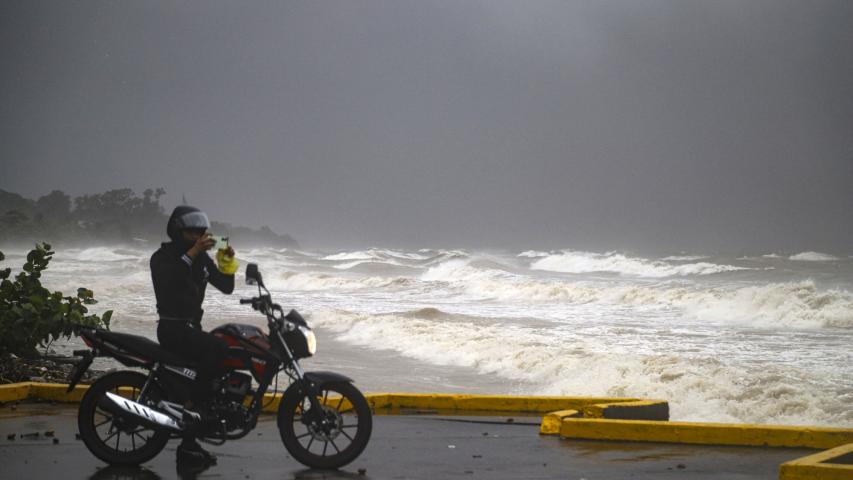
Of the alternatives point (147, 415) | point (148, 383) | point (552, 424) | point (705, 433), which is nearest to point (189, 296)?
point (148, 383)

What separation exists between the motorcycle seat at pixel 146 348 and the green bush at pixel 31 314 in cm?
442

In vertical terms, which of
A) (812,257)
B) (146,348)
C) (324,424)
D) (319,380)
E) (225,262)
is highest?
(812,257)

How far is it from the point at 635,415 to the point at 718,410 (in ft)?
18.1

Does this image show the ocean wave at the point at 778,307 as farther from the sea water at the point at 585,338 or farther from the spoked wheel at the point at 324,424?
the spoked wheel at the point at 324,424

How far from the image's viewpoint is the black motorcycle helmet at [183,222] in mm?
5676

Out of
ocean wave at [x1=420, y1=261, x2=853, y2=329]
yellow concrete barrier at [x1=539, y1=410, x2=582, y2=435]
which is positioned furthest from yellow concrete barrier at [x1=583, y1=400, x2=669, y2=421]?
ocean wave at [x1=420, y1=261, x2=853, y2=329]

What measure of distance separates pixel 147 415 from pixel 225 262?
1041mm

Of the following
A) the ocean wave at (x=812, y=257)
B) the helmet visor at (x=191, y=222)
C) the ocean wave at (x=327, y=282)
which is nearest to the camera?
the helmet visor at (x=191, y=222)

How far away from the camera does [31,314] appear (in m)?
9.79

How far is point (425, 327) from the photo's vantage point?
2147 cm

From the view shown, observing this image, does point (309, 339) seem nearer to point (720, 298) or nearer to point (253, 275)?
point (253, 275)

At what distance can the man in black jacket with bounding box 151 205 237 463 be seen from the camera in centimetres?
552

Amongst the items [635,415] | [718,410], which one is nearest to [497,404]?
[635,415]

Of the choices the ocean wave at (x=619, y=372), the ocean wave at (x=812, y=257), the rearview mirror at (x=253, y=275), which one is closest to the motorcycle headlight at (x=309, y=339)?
the rearview mirror at (x=253, y=275)
